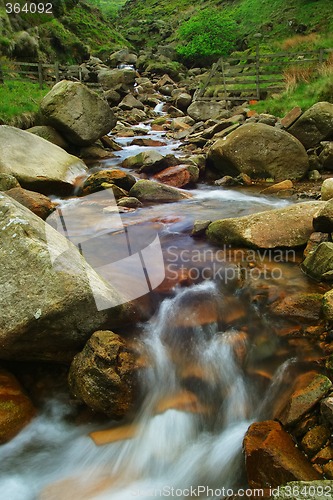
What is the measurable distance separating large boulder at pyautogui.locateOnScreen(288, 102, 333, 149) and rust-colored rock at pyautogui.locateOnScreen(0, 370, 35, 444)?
988cm

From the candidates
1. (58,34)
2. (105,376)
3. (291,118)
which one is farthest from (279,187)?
(58,34)

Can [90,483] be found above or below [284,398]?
below

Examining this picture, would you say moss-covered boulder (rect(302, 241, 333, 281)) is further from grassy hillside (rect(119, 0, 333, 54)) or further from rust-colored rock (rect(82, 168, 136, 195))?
grassy hillside (rect(119, 0, 333, 54))

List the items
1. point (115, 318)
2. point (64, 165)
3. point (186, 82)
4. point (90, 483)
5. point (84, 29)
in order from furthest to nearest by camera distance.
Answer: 1. point (84, 29)
2. point (186, 82)
3. point (64, 165)
4. point (115, 318)
5. point (90, 483)

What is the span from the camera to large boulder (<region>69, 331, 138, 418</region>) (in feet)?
12.2

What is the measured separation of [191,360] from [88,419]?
1217mm

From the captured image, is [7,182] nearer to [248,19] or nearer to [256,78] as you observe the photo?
[256,78]

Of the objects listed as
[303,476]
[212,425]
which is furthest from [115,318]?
[303,476]

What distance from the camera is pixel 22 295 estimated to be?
149 inches

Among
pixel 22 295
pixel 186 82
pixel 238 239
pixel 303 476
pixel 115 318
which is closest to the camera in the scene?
pixel 303 476

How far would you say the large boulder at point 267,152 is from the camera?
1003 cm

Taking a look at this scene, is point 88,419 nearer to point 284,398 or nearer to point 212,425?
point 212,425

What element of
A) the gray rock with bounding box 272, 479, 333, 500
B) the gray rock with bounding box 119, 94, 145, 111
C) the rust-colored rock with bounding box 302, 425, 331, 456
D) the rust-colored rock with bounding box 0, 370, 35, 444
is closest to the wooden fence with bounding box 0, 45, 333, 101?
the gray rock with bounding box 119, 94, 145, 111

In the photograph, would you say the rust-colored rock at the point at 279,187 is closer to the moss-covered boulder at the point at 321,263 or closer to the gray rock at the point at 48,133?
the moss-covered boulder at the point at 321,263
